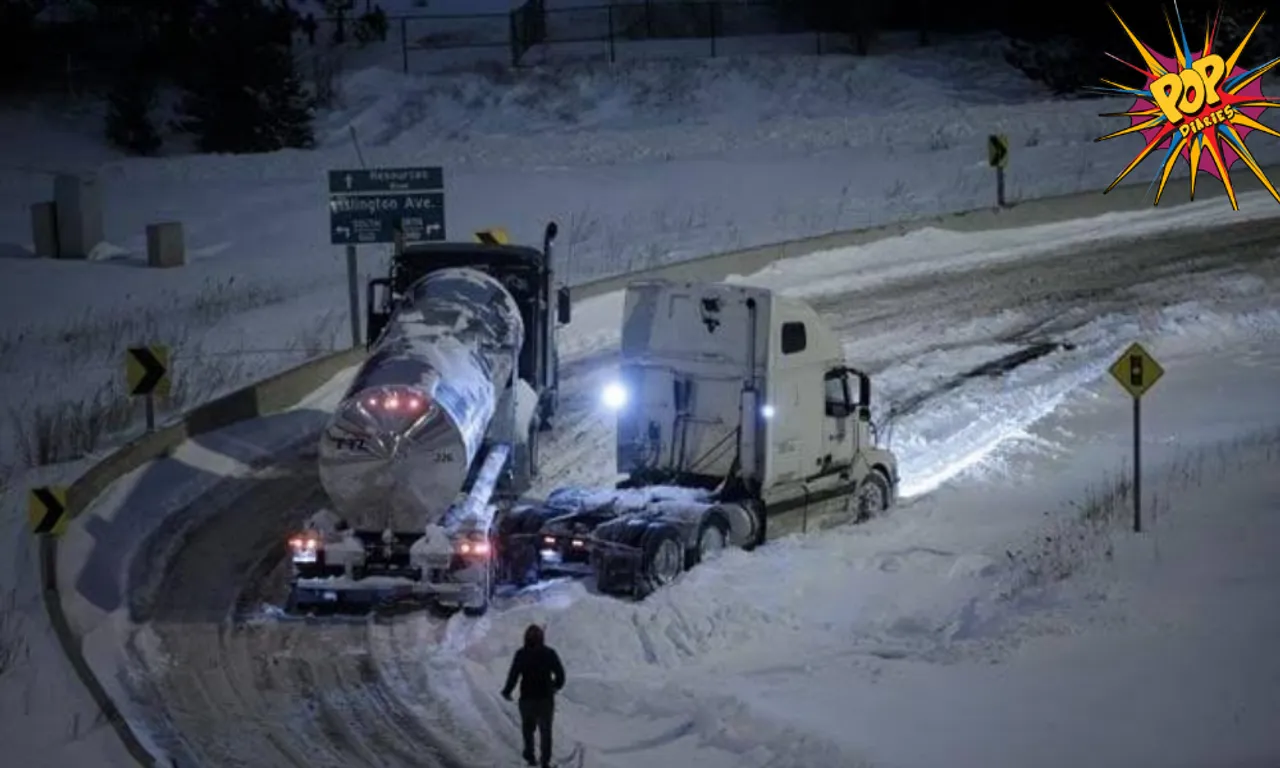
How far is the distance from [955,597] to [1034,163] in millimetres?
27193

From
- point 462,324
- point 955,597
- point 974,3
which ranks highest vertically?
point 974,3

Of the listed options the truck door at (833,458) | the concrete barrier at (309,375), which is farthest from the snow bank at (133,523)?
the truck door at (833,458)

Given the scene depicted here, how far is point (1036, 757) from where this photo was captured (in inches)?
570

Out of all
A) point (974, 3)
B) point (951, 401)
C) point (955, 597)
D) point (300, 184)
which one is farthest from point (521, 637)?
point (974, 3)

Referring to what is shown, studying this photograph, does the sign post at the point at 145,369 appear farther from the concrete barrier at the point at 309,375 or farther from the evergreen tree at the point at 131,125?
the evergreen tree at the point at 131,125

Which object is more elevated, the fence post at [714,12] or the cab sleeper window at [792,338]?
the fence post at [714,12]

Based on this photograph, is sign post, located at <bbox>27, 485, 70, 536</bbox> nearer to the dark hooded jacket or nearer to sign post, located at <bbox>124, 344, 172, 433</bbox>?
sign post, located at <bbox>124, 344, 172, 433</bbox>

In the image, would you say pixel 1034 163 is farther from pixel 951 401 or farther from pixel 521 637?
pixel 521 637

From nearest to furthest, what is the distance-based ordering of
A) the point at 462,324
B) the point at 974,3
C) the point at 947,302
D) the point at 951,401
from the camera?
the point at 462,324 < the point at 951,401 < the point at 947,302 < the point at 974,3

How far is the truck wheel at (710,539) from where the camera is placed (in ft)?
64.6

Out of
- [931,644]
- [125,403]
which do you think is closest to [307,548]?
[931,644]

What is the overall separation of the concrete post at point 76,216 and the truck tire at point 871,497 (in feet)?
66.8

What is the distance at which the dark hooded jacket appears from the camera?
1427cm

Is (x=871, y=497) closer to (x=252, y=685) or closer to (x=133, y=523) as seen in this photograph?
(x=133, y=523)
